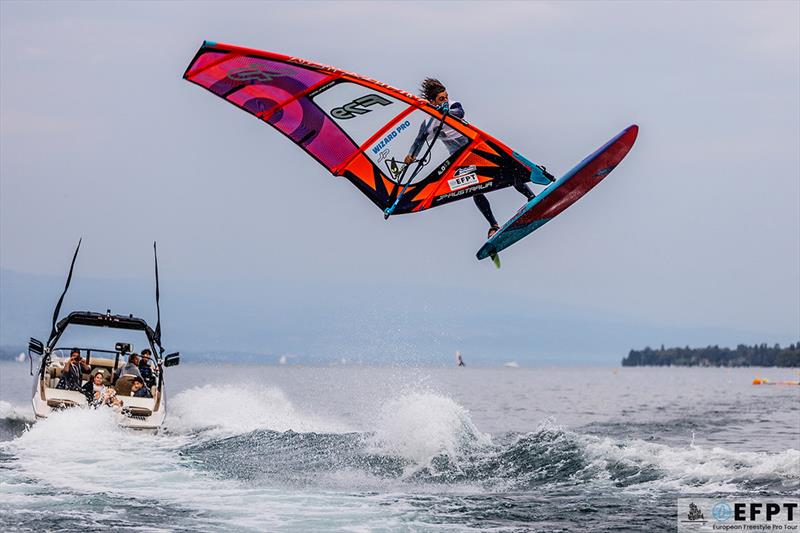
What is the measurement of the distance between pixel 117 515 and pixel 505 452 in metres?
7.67

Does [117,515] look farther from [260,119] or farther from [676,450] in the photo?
[676,450]

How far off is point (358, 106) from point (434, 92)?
3.58ft

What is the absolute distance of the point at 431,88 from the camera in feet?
41.4

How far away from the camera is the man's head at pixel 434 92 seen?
41.2ft

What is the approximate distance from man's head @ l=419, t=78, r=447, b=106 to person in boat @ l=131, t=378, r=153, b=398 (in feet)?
→ 39.3

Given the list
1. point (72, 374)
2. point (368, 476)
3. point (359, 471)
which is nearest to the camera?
point (368, 476)

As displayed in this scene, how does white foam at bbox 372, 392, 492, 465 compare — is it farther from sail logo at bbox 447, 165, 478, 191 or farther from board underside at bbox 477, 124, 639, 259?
sail logo at bbox 447, 165, 478, 191

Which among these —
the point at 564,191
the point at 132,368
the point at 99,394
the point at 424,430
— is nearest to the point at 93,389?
the point at 99,394

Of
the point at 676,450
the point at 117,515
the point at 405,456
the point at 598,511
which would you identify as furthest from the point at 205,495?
the point at 676,450

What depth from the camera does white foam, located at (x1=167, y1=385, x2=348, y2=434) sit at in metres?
24.9

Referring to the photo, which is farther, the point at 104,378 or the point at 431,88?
the point at 104,378

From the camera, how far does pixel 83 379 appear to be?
23.3m

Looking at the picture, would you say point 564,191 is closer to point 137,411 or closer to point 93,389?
point 137,411

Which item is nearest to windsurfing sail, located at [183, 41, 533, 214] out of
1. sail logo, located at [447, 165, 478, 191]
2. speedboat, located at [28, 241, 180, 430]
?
sail logo, located at [447, 165, 478, 191]
